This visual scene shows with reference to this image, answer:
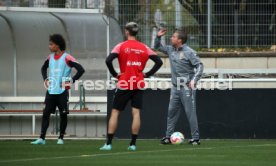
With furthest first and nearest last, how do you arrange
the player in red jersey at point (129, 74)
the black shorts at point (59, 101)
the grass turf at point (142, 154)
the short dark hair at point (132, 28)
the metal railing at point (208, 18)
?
1. the metal railing at point (208, 18)
2. the black shorts at point (59, 101)
3. the player in red jersey at point (129, 74)
4. the short dark hair at point (132, 28)
5. the grass turf at point (142, 154)

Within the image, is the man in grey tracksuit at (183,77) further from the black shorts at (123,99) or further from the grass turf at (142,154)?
the black shorts at (123,99)

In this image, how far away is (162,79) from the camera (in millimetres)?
21188

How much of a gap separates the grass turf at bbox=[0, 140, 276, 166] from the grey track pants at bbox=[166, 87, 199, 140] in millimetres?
323

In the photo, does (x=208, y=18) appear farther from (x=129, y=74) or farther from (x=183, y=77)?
(x=129, y=74)

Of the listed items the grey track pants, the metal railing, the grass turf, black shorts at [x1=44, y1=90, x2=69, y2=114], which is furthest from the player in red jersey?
the metal railing

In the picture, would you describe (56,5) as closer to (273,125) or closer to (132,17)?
(132,17)

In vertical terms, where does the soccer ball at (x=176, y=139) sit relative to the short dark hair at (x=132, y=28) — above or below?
below

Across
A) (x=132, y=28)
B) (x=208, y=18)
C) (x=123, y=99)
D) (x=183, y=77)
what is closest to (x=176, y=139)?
(x=183, y=77)

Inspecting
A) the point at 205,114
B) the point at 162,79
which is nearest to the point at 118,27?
the point at 162,79

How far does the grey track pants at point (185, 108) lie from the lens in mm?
17547

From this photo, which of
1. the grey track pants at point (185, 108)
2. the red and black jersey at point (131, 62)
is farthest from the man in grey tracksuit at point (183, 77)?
the red and black jersey at point (131, 62)

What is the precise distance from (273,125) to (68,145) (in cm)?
475

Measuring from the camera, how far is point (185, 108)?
1759 cm

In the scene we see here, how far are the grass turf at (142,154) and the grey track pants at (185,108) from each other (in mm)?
323
